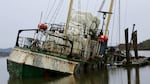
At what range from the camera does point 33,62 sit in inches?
1167

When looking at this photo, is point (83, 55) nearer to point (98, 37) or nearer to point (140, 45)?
point (98, 37)

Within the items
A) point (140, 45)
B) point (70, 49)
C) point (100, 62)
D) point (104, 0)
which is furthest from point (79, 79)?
point (140, 45)

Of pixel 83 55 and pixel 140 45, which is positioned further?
pixel 140 45

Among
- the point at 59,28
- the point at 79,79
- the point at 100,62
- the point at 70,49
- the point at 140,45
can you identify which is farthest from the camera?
the point at 140,45

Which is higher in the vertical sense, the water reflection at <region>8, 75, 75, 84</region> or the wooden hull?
the wooden hull

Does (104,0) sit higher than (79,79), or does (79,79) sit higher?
(104,0)

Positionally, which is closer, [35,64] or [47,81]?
[47,81]

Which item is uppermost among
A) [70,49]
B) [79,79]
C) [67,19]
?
[67,19]

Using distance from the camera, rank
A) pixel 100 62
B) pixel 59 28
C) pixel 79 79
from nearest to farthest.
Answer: pixel 79 79 → pixel 59 28 → pixel 100 62

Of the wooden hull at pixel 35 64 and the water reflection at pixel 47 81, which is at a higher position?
the wooden hull at pixel 35 64

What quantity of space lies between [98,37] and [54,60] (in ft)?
24.1

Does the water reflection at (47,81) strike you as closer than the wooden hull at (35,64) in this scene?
Yes

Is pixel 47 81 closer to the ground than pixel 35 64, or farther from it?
closer to the ground

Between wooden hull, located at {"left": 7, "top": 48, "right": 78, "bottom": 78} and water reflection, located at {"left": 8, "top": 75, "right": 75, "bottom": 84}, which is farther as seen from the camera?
wooden hull, located at {"left": 7, "top": 48, "right": 78, "bottom": 78}
